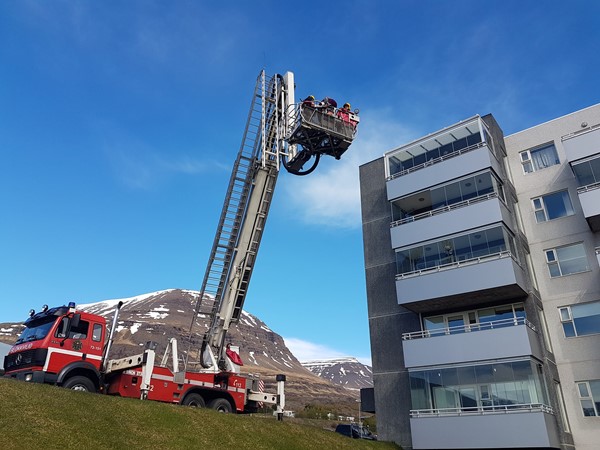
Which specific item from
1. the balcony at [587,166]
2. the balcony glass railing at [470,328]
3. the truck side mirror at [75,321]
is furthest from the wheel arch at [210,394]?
the balcony at [587,166]

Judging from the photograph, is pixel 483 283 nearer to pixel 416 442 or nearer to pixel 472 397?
pixel 472 397

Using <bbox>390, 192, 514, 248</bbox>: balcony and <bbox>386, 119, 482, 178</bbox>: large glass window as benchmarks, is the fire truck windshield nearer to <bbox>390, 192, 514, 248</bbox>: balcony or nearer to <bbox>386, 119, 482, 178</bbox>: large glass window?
<bbox>390, 192, 514, 248</bbox>: balcony

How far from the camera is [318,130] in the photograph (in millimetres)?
19547

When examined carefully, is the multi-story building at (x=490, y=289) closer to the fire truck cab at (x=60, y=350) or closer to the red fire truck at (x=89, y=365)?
the red fire truck at (x=89, y=365)

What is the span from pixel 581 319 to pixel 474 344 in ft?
18.0

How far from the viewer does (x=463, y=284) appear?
24516 millimetres

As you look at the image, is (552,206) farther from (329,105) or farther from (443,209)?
(329,105)

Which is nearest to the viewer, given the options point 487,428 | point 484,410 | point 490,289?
point 487,428

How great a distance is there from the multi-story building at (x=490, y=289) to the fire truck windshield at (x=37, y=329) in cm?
1688

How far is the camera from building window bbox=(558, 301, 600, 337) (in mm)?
23297

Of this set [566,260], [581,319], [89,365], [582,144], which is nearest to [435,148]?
[582,144]

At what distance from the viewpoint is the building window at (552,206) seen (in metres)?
25.9

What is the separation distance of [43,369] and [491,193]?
22085 mm

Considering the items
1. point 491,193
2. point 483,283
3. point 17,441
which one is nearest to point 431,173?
point 491,193
